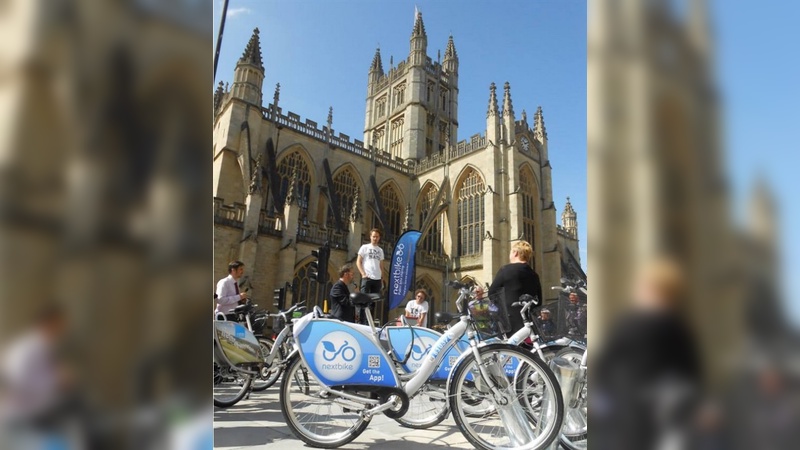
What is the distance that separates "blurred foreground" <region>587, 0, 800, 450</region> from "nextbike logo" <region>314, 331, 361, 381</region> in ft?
8.22

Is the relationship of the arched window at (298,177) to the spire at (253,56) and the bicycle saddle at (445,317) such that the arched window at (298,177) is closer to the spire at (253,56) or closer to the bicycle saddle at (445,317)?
the spire at (253,56)

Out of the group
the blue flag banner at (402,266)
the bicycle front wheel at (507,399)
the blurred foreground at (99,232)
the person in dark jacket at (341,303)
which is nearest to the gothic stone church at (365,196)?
the blue flag banner at (402,266)

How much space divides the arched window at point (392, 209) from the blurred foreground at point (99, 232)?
2366 centimetres

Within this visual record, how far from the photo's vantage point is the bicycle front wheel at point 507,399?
8.04 feet

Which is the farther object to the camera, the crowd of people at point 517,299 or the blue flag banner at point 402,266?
the blue flag banner at point 402,266

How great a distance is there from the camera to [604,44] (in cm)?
65

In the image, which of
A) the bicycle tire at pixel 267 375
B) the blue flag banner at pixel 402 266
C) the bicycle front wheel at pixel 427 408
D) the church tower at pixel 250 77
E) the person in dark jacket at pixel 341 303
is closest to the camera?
the bicycle front wheel at pixel 427 408

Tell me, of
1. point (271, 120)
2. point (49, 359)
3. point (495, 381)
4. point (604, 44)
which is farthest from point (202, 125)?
point (271, 120)

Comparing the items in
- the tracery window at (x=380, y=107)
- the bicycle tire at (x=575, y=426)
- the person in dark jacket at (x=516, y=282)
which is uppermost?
the tracery window at (x=380, y=107)

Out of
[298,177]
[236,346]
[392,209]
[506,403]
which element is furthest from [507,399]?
[392,209]

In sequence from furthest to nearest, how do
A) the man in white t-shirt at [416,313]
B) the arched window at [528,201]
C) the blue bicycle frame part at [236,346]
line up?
the arched window at [528,201]
the man in white t-shirt at [416,313]
the blue bicycle frame part at [236,346]

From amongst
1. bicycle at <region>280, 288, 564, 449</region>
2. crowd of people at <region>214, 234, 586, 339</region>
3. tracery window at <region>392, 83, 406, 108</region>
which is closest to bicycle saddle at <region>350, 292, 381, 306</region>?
bicycle at <region>280, 288, 564, 449</region>

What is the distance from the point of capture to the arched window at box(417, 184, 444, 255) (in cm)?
2517

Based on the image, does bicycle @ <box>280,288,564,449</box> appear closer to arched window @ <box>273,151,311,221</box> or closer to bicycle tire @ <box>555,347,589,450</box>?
bicycle tire @ <box>555,347,589,450</box>
